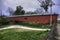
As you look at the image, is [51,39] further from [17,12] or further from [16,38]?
[17,12]

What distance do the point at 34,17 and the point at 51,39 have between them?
17.8 m

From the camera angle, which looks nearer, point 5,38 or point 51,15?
point 5,38

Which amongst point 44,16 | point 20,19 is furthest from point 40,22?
point 20,19

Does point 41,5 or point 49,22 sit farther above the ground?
point 41,5

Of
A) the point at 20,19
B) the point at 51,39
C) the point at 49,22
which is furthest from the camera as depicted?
the point at 20,19

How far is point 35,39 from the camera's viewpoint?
12.2 m

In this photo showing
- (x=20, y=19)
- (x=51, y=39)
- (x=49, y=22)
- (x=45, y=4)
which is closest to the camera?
(x=51, y=39)

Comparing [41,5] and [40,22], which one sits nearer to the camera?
[40,22]

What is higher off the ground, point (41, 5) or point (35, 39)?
point (41, 5)

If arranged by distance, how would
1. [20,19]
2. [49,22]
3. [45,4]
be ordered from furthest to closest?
[45,4] < [20,19] < [49,22]

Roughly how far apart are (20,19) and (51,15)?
6.19 m

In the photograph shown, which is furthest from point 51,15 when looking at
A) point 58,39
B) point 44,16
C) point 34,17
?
point 58,39

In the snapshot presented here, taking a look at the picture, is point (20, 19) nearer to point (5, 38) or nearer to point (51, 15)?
point (51, 15)

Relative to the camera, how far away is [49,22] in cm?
2808
